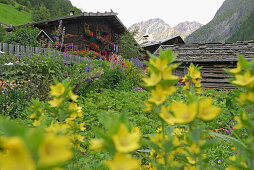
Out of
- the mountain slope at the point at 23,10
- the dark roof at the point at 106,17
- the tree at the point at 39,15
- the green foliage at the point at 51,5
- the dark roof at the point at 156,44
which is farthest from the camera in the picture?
the green foliage at the point at 51,5

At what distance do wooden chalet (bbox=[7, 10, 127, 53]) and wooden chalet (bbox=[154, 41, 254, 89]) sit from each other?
7046mm

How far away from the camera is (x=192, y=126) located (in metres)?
0.67

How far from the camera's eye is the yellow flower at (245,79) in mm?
654

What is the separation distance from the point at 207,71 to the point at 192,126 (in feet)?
30.1

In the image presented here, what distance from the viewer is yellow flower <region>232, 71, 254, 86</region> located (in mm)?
654

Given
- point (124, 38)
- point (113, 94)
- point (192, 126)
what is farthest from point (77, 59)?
point (124, 38)

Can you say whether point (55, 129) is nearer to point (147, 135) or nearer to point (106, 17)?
point (147, 135)

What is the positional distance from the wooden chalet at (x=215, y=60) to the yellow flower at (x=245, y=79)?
777 cm

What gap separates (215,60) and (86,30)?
898 cm

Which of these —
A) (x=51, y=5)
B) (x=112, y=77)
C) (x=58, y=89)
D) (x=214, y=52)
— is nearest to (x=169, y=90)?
(x=58, y=89)

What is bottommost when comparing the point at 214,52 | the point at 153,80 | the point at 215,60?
the point at 153,80

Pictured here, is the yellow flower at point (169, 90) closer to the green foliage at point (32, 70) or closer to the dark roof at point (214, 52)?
the green foliage at point (32, 70)

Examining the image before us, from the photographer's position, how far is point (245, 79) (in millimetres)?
686

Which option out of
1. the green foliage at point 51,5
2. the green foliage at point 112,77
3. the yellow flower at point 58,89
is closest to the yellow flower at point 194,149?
the yellow flower at point 58,89
